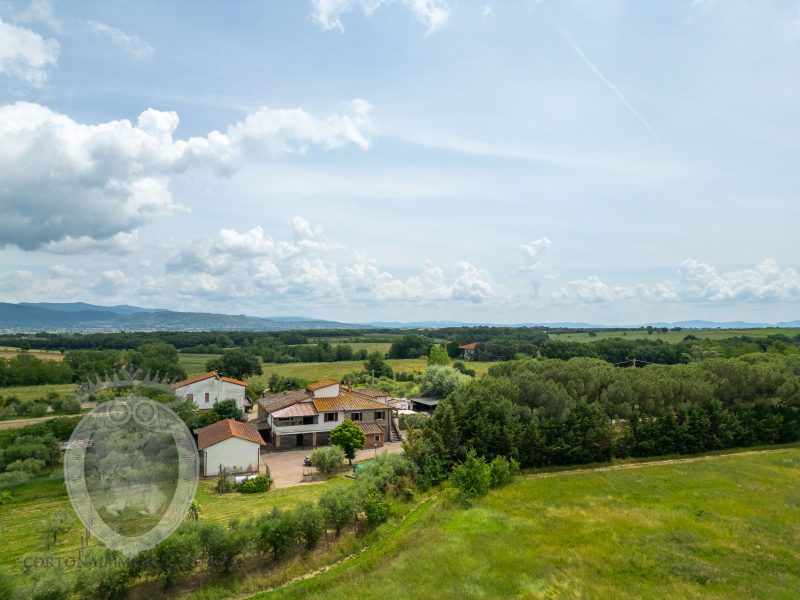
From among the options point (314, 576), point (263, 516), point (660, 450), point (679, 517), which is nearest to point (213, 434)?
point (263, 516)

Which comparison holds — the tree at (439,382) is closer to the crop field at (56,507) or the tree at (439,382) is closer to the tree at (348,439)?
the tree at (348,439)

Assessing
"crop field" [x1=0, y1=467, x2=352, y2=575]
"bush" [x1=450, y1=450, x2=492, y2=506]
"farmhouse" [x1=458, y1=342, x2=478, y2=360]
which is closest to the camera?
"crop field" [x1=0, y1=467, x2=352, y2=575]

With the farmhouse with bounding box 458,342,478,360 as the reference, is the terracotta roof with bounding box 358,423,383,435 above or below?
above

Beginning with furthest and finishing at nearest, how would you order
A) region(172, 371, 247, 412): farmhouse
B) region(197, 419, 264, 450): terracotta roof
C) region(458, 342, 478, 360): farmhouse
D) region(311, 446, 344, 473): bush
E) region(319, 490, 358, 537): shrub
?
region(458, 342, 478, 360): farmhouse < region(172, 371, 247, 412): farmhouse < region(197, 419, 264, 450): terracotta roof < region(311, 446, 344, 473): bush < region(319, 490, 358, 537): shrub

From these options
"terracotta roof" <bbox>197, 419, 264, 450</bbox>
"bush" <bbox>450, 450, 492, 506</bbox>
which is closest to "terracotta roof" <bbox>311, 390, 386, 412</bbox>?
"terracotta roof" <bbox>197, 419, 264, 450</bbox>

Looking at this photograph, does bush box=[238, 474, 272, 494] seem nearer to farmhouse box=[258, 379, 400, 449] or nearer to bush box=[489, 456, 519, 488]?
farmhouse box=[258, 379, 400, 449]

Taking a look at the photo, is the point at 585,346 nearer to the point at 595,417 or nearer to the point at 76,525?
the point at 595,417

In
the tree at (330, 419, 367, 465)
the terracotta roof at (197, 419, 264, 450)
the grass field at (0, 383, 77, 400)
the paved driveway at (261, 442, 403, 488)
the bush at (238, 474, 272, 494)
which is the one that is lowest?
the grass field at (0, 383, 77, 400)
